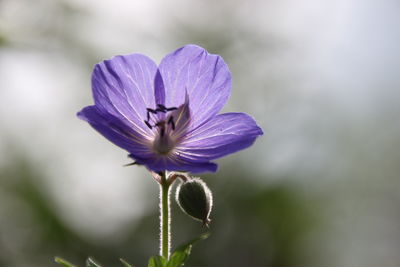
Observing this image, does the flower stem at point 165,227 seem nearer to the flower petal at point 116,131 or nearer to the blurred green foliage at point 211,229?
the flower petal at point 116,131

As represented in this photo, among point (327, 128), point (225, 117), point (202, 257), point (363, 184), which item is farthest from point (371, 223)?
point (225, 117)

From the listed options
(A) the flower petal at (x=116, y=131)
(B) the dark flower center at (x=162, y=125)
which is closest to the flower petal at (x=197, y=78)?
(B) the dark flower center at (x=162, y=125)

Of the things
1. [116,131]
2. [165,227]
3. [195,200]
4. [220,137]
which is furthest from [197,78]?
[165,227]

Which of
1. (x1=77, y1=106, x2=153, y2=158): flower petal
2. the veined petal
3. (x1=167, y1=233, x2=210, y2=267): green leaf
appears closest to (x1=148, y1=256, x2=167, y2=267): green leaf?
(x1=167, y1=233, x2=210, y2=267): green leaf

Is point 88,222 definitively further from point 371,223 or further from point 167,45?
point 371,223

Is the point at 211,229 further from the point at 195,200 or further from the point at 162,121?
the point at 195,200

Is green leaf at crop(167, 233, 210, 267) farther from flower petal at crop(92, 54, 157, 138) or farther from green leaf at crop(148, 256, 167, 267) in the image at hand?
flower petal at crop(92, 54, 157, 138)
